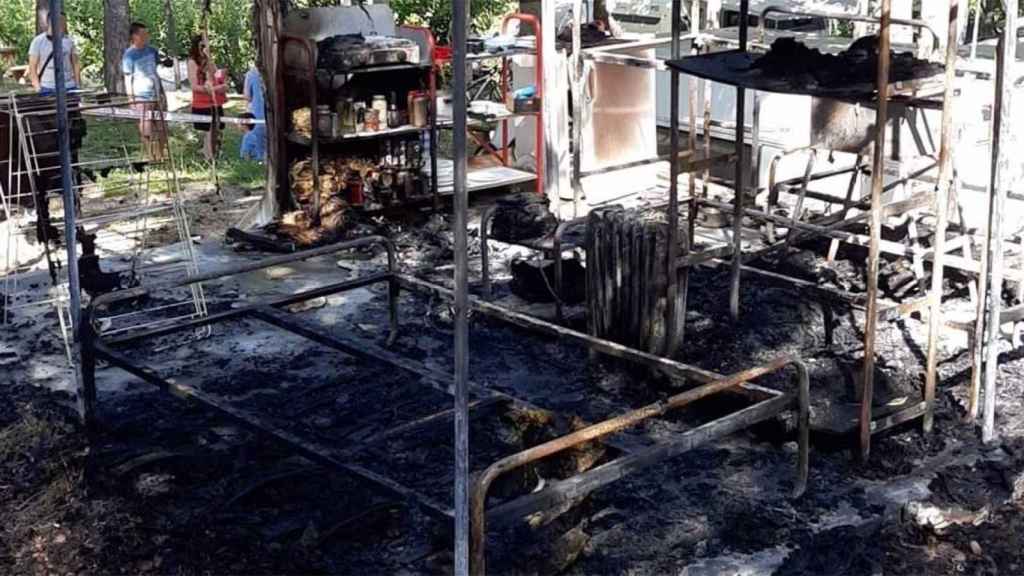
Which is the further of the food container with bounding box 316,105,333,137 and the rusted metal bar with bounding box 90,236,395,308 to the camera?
the food container with bounding box 316,105,333,137

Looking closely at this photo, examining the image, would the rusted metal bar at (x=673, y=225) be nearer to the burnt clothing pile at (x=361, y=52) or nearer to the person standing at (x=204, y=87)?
the burnt clothing pile at (x=361, y=52)

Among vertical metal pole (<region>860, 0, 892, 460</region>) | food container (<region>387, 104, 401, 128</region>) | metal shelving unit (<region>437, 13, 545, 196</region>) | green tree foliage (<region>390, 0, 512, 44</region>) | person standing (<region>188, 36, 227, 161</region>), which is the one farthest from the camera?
green tree foliage (<region>390, 0, 512, 44</region>)

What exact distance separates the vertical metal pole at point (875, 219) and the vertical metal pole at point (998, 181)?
21.1 inches

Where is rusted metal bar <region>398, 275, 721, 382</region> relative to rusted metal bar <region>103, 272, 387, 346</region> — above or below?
above

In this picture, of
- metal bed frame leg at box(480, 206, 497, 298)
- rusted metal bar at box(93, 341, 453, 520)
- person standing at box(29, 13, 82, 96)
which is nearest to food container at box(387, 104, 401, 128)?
metal bed frame leg at box(480, 206, 497, 298)

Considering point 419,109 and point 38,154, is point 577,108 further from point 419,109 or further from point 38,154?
point 38,154

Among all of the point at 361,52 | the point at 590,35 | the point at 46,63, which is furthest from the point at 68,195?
the point at 46,63

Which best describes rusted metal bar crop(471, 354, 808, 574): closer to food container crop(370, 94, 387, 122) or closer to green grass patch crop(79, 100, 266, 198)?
food container crop(370, 94, 387, 122)

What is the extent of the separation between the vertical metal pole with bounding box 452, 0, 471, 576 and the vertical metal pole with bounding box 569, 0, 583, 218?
7498 millimetres

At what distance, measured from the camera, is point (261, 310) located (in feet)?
25.8

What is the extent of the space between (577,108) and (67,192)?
6.19 m

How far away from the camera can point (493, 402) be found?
6754 millimetres

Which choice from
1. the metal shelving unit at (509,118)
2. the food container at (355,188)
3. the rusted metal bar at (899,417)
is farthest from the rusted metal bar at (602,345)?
the metal shelving unit at (509,118)

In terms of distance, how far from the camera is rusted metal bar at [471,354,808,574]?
4.91 metres
